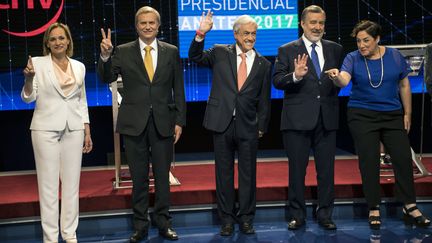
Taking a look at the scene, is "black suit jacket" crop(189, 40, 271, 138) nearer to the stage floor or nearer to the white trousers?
the stage floor

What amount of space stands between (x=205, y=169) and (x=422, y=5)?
10.5 ft

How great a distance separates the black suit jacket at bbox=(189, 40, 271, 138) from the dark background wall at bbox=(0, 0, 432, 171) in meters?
2.62

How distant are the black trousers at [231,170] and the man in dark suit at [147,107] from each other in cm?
35

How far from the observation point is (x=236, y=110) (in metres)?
4.70

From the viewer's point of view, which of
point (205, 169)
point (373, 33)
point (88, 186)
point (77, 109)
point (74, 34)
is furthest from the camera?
point (74, 34)

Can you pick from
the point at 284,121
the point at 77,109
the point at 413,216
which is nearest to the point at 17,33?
the point at 77,109

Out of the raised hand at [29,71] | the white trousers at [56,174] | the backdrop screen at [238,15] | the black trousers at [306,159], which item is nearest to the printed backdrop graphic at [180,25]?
the backdrop screen at [238,15]

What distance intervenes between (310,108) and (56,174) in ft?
6.06

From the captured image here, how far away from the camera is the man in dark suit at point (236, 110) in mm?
4688

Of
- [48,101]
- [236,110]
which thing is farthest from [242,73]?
[48,101]

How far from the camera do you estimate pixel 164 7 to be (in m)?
7.23

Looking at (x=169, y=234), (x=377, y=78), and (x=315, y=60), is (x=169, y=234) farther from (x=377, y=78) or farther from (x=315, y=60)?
(x=377, y=78)

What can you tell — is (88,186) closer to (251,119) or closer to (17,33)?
(251,119)

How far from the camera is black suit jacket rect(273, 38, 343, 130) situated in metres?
4.75
